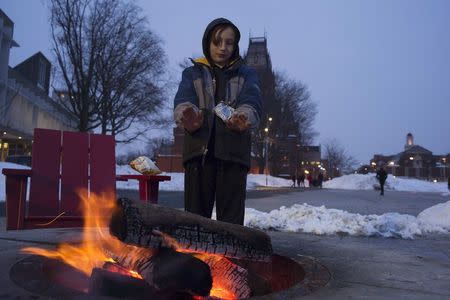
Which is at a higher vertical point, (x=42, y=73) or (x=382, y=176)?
(x=42, y=73)

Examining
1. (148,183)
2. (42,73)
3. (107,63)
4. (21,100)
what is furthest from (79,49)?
(42,73)

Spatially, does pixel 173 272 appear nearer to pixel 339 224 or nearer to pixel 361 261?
pixel 361 261

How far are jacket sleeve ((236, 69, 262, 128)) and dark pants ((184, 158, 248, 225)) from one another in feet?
1.08

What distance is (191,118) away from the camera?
A: 2.48m

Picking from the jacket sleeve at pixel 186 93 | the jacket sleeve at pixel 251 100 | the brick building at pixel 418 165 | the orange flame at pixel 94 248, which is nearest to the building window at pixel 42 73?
the orange flame at pixel 94 248

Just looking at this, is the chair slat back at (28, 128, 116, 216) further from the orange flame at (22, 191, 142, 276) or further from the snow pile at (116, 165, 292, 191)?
the snow pile at (116, 165, 292, 191)

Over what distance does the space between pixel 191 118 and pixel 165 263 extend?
930mm

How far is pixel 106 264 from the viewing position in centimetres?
228

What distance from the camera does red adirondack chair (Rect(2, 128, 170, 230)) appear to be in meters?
3.23

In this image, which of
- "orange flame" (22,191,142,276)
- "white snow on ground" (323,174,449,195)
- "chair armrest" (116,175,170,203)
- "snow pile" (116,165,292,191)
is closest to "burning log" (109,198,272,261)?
"orange flame" (22,191,142,276)

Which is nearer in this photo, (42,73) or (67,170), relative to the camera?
(67,170)

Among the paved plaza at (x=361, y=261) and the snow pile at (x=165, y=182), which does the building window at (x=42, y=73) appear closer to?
the snow pile at (x=165, y=182)

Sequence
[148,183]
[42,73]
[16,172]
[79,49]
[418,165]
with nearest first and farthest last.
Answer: [16,172] → [148,183] → [79,49] → [42,73] → [418,165]

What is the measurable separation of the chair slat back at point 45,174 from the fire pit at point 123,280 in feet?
2.09
